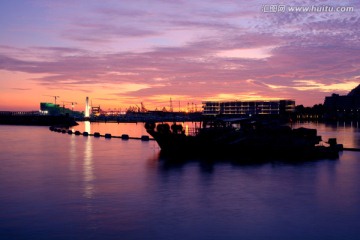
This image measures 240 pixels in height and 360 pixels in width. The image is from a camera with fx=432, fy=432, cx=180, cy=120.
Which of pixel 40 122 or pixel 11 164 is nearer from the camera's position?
pixel 11 164

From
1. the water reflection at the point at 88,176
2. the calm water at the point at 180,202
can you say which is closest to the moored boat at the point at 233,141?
the water reflection at the point at 88,176

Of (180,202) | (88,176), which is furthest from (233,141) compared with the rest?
(180,202)

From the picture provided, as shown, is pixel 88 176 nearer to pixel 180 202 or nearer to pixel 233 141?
pixel 180 202

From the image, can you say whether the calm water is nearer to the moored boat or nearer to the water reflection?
the water reflection

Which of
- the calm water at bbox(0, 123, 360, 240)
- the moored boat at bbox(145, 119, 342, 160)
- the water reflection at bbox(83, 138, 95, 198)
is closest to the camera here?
the calm water at bbox(0, 123, 360, 240)

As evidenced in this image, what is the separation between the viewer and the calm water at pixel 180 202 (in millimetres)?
17438

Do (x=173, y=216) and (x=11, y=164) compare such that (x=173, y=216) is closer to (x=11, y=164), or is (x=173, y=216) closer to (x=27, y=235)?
(x=27, y=235)

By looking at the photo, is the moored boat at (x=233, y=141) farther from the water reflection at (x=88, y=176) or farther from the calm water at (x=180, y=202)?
the calm water at (x=180, y=202)

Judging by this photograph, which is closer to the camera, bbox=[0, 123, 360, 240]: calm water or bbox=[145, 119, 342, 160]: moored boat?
bbox=[0, 123, 360, 240]: calm water

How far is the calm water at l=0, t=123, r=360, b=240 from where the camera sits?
57.2 feet

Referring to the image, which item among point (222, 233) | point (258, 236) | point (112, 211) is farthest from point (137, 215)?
point (258, 236)

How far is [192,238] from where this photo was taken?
16422 millimetres

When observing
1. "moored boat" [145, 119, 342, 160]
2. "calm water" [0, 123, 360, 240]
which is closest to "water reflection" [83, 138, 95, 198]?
"calm water" [0, 123, 360, 240]

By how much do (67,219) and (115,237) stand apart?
3522mm
